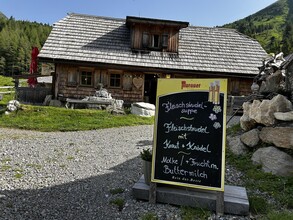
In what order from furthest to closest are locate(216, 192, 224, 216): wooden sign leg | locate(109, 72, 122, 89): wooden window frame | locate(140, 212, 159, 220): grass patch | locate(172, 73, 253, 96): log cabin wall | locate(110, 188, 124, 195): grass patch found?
locate(172, 73, 253, 96): log cabin wall
locate(109, 72, 122, 89): wooden window frame
locate(110, 188, 124, 195): grass patch
locate(216, 192, 224, 216): wooden sign leg
locate(140, 212, 159, 220): grass patch

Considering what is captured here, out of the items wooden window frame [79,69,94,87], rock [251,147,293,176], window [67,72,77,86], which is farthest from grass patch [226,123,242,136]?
window [67,72,77,86]

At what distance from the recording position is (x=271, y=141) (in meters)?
5.11

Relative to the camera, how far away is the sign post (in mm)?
3516

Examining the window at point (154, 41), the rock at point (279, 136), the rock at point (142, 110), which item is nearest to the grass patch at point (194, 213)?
the rock at point (279, 136)

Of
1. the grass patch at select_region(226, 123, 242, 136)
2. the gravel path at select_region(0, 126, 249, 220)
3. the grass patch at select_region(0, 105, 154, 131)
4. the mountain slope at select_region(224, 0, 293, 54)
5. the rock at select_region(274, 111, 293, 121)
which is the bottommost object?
the gravel path at select_region(0, 126, 249, 220)

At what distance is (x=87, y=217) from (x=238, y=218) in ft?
7.37

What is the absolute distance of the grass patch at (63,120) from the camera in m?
9.72

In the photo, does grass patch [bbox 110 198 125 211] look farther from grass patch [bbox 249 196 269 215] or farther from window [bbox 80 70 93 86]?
window [bbox 80 70 93 86]

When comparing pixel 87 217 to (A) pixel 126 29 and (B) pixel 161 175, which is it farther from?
(A) pixel 126 29

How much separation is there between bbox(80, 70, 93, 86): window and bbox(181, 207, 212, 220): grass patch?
1232 centimetres

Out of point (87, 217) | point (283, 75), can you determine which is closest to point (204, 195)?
point (87, 217)

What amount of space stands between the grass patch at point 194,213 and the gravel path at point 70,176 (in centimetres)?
11

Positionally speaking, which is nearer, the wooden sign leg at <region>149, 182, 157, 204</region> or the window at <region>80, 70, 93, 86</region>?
the wooden sign leg at <region>149, 182, 157, 204</region>

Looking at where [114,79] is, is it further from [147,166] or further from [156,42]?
[147,166]
